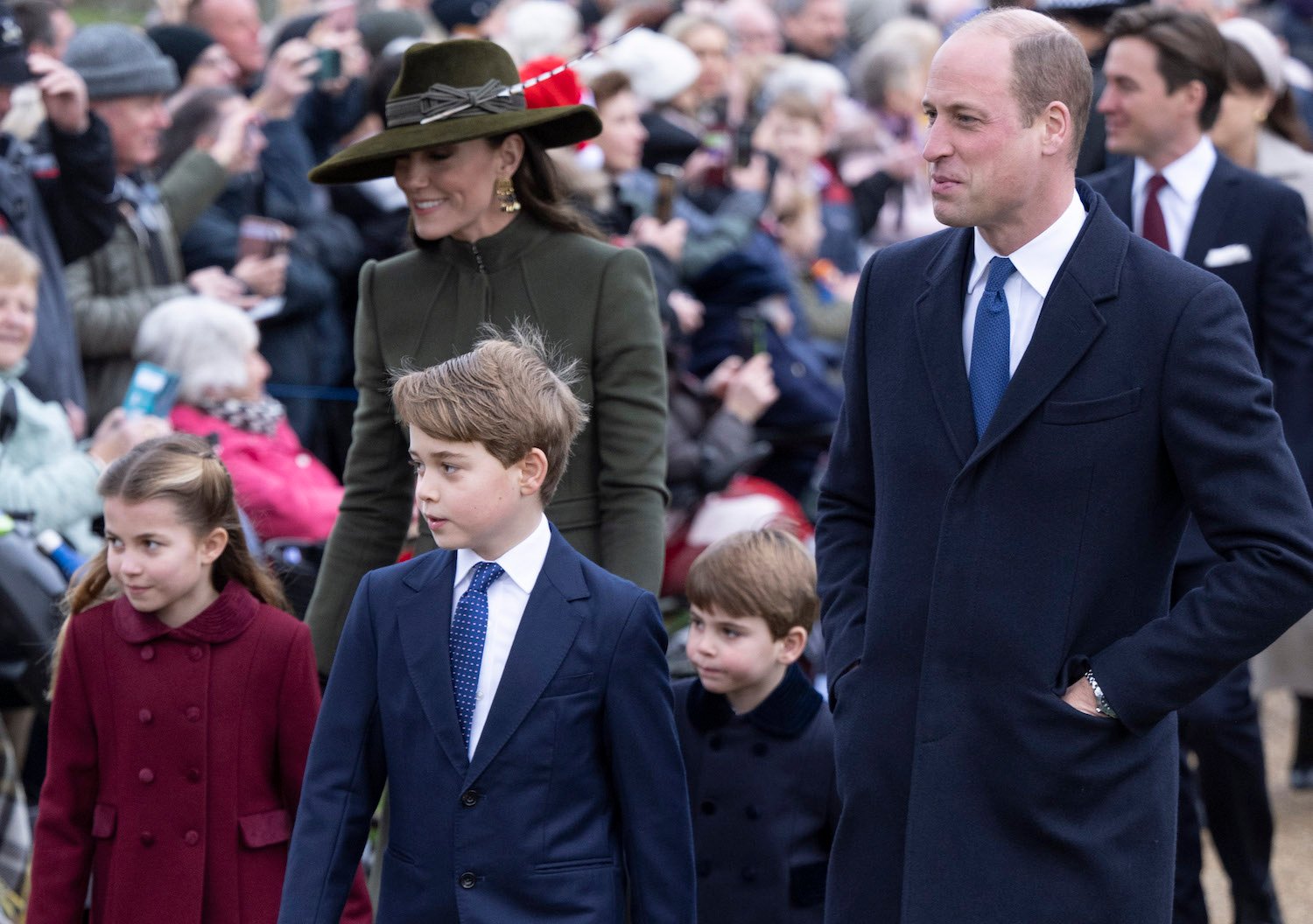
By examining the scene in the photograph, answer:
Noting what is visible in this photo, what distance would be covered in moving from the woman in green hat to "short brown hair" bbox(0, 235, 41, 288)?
1.60 meters

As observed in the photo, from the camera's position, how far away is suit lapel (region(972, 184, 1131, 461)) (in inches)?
117

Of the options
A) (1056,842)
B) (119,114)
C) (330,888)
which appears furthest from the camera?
(119,114)

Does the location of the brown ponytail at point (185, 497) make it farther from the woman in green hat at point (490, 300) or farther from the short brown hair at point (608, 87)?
the short brown hair at point (608, 87)

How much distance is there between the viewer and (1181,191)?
17.5ft

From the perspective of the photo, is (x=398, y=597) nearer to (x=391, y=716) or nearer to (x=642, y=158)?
(x=391, y=716)

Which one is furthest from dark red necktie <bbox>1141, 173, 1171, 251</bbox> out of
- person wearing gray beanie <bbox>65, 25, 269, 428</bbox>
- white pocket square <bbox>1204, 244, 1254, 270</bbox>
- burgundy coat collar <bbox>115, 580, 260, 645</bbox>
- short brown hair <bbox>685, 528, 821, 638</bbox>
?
person wearing gray beanie <bbox>65, 25, 269, 428</bbox>

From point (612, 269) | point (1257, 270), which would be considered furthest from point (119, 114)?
point (1257, 270)

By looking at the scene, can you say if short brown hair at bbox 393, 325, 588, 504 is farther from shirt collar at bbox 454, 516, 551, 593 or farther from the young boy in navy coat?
the young boy in navy coat

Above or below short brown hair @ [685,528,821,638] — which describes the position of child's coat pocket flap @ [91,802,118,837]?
below

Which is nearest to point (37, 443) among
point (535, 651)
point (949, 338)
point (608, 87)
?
point (535, 651)

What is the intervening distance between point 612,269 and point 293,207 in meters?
3.65

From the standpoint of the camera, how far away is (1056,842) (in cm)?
297

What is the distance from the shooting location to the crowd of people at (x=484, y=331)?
3779 millimetres

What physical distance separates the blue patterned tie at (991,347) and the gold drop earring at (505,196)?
1269 millimetres
